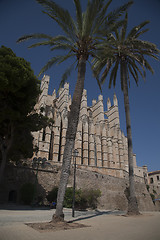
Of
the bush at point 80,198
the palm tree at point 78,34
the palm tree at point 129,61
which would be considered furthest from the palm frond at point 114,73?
the bush at point 80,198

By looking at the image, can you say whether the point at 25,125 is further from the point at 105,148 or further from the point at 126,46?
the point at 105,148

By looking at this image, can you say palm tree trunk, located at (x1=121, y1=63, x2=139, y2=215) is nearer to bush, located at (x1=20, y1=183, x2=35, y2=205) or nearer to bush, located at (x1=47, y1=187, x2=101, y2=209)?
bush, located at (x1=47, y1=187, x2=101, y2=209)

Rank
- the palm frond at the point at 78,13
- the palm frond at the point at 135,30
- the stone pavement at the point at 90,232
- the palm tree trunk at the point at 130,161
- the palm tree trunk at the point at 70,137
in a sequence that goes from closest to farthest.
A: 1. the stone pavement at the point at 90,232
2. the palm tree trunk at the point at 70,137
3. the palm frond at the point at 78,13
4. the palm tree trunk at the point at 130,161
5. the palm frond at the point at 135,30

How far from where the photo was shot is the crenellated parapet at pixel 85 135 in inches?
1078

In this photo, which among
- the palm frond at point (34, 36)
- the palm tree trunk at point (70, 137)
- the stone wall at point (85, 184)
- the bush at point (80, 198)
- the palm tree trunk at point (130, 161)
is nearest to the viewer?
the palm tree trunk at point (70, 137)

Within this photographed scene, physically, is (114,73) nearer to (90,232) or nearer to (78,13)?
(78,13)

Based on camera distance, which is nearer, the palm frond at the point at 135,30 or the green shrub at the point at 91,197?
the palm frond at the point at 135,30

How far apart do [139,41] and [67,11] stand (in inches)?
237

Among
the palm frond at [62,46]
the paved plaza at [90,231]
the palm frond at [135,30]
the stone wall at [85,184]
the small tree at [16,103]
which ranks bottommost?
the paved plaza at [90,231]

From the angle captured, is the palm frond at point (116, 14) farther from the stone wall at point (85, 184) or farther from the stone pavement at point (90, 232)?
the stone wall at point (85, 184)

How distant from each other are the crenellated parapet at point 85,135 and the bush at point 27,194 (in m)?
9.98

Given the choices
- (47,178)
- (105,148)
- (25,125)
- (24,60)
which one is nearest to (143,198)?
(105,148)

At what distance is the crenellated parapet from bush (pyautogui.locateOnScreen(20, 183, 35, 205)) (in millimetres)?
9979

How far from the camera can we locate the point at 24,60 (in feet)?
38.0
